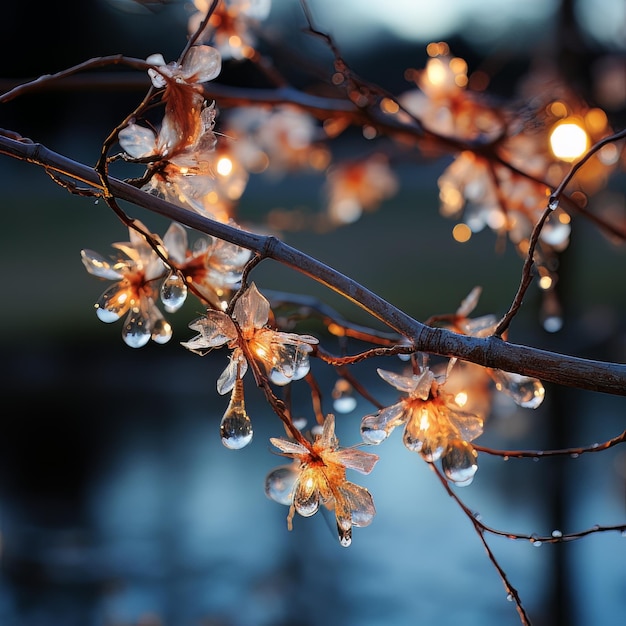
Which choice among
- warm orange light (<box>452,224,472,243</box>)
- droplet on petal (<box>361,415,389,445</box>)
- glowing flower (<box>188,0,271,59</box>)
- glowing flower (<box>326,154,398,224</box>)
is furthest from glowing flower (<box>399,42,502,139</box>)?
droplet on petal (<box>361,415,389,445</box>)

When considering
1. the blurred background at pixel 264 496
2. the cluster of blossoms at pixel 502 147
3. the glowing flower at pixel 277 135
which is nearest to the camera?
the cluster of blossoms at pixel 502 147

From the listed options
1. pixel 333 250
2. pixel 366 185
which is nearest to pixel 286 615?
pixel 366 185

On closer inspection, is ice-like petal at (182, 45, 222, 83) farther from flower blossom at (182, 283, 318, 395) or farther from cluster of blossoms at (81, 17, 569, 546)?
flower blossom at (182, 283, 318, 395)

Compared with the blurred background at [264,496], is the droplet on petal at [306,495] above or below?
below

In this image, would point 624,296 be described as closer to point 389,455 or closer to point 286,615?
point 389,455

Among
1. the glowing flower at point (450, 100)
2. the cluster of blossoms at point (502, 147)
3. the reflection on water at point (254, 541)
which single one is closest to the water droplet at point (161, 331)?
the cluster of blossoms at point (502, 147)

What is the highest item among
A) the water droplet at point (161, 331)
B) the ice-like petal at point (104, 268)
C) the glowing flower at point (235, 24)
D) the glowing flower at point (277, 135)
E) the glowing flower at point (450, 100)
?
the glowing flower at point (277, 135)

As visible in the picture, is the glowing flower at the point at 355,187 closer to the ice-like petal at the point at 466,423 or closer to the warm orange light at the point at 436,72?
the warm orange light at the point at 436,72
